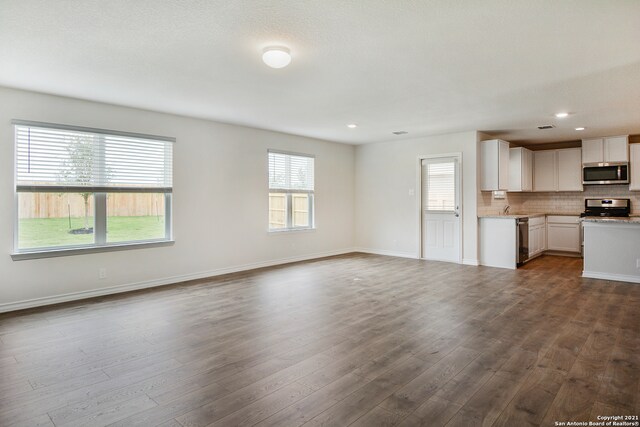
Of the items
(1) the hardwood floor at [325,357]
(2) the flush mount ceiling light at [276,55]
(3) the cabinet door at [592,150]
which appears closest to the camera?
(1) the hardwood floor at [325,357]

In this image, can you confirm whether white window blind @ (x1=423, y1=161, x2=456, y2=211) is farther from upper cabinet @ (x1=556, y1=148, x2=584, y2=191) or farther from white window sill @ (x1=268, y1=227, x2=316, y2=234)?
upper cabinet @ (x1=556, y1=148, x2=584, y2=191)

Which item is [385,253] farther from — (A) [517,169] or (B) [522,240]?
(A) [517,169]

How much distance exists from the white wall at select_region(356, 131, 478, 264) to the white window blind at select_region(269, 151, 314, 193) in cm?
153

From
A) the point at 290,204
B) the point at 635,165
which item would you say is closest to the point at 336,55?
the point at 290,204

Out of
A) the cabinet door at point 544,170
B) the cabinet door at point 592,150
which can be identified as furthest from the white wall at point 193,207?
the cabinet door at point 592,150

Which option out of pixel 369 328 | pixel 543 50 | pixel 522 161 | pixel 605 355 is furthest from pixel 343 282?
pixel 522 161

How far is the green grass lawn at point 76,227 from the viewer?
433cm

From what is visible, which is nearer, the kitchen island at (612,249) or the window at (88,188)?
the window at (88,188)

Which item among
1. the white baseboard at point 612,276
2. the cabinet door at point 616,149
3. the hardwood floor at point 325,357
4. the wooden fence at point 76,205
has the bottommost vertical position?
the hardwood floor at point 325,357

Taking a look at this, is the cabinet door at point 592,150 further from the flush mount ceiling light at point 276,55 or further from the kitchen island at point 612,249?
the flush mount ceiling light at point 276,55

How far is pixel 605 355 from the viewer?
288 centimetres

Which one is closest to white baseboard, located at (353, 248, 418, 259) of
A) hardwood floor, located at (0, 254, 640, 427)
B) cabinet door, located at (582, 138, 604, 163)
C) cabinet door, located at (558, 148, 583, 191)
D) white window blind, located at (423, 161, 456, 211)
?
white window blind, located at (423, 161, 456, 211)

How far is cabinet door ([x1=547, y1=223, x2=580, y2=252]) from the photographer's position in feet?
25.6

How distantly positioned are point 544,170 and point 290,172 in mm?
5717
